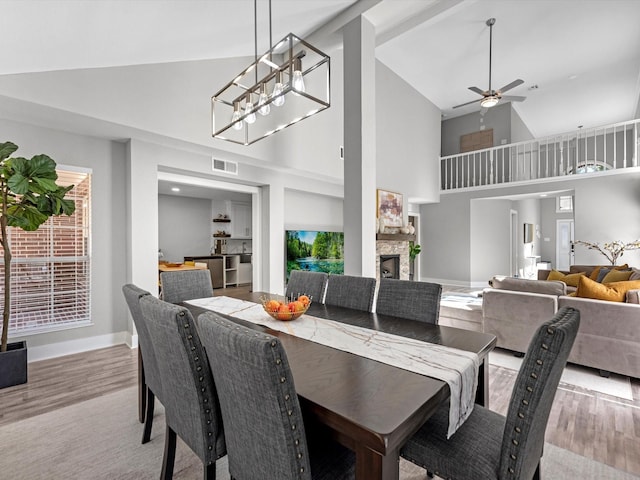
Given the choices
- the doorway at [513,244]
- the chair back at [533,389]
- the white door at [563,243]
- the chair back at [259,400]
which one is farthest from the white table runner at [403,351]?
the white door at [563,243]

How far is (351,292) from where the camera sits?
97.6 inches

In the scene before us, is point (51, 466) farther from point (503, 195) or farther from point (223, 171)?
point (503, 195)

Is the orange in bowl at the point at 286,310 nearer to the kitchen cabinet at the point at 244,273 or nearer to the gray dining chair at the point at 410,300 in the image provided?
the gray dining chair at the point at 410,300

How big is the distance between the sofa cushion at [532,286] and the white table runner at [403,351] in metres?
2.40

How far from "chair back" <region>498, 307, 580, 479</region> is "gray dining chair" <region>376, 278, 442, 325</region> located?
94cm

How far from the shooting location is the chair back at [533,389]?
98cm

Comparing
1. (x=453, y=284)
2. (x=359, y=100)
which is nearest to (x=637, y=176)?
(x=453, y=284)

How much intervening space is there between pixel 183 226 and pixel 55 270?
15.0 ft

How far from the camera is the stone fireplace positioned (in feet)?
21.8

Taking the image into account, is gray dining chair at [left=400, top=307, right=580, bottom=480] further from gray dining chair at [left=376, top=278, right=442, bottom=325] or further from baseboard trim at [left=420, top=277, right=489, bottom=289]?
baseboard trim at [left=420, top=277, right=489, bottom=289]

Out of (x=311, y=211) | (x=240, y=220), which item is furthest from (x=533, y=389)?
(x=240, y=220)

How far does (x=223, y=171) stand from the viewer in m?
4.45

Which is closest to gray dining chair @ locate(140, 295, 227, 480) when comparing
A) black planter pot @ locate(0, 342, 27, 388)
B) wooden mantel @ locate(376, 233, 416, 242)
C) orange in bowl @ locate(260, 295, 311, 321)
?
orange in bowl @ locate(260, 295, 311, 321)

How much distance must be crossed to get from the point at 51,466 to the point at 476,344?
2380mm
